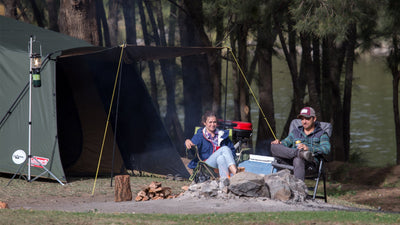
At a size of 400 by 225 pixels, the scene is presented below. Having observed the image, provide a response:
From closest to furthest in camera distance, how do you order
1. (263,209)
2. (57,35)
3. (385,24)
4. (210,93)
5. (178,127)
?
(263,209), (57,35), (385,24), (210,93), (178,127)

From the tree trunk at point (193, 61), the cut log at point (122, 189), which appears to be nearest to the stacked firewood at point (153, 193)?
the cut log at point (122, 189)

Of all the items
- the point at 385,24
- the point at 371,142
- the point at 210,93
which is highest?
the point at 385,24

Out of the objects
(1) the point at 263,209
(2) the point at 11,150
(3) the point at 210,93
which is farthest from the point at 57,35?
(3) the point at 210,93

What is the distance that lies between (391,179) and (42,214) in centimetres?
715

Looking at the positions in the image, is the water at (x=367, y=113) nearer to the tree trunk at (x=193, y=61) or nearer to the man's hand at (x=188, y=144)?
the tree trunk at (x=193, y=61)

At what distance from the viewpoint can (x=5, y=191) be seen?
20.5 ft

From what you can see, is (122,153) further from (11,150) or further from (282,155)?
(282,155)

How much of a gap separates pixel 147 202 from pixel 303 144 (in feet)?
5.07

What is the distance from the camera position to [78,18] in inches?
352

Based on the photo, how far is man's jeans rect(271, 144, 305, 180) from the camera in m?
5.71

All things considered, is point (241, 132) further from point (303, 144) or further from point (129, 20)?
point (129, 20)

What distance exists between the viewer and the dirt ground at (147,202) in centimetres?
504

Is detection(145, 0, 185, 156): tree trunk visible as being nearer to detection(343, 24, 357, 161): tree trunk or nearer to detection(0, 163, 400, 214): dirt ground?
detection(343, 24, 357, 161): tree trunk

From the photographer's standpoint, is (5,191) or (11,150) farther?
(11,150)
